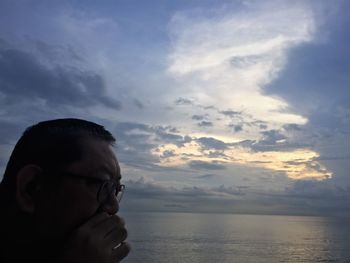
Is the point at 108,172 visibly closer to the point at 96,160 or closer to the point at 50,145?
the point at 96,160

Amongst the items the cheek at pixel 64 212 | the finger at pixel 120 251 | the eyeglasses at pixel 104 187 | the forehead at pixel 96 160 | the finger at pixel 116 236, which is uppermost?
the forehead at pixel 96 160

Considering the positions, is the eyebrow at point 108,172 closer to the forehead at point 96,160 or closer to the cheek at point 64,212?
the forehead at point 96,160

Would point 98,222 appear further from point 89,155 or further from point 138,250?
point 138,250

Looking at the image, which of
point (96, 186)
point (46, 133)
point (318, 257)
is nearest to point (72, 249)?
point (96, 186)

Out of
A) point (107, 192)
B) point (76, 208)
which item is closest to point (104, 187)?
point (107, 192)

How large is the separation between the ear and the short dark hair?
0.08 meters

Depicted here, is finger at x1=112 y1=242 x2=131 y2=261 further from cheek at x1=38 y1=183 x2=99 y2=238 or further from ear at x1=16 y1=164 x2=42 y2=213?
ear at x1=16 y1=164 x2=42 y2=213

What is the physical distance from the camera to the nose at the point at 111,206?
306cm

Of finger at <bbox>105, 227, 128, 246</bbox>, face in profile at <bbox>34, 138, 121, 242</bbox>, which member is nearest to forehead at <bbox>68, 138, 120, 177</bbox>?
face in profile at <bbox>34, 138, 121, 242</bbox>

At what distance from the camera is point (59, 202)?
2949mm

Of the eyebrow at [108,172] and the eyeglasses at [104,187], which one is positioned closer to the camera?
the eyeglasses at [104,187]

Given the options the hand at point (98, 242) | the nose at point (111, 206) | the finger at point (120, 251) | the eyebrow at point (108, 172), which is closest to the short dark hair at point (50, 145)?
the eyebrow at point (108, 172)

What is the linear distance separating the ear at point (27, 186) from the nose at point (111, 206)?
1.60 feet

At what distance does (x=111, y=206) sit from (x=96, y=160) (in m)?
0.37
